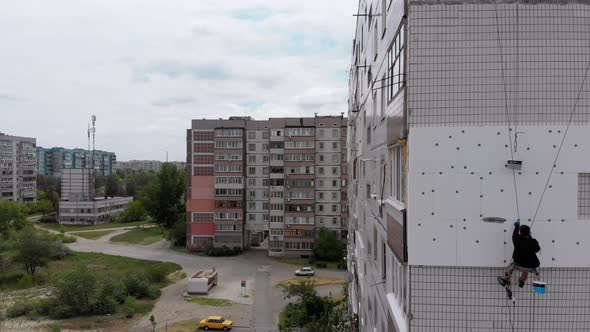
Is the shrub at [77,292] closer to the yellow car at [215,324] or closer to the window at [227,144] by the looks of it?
the yellow car at [215,324]

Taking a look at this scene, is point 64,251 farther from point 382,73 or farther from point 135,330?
point 382,73

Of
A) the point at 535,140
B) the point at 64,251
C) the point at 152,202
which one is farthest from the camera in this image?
the point at 152,202

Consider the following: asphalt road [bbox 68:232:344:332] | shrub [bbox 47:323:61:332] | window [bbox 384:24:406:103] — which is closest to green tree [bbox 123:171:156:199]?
asphalt road [bbox 68:232:344:332]

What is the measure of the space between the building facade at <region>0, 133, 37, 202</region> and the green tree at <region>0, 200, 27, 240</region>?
21676 mm

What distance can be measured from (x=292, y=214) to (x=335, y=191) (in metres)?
4.98

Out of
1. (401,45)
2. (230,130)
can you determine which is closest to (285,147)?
(230,130)

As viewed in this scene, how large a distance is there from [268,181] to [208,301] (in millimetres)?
18508

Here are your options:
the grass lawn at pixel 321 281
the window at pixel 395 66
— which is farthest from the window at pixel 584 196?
the grass lawn at pixel 321 281

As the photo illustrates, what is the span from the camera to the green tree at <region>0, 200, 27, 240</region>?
50.8 m

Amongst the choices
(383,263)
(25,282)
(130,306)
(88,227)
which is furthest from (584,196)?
(88,227)

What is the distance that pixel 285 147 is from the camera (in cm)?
4412

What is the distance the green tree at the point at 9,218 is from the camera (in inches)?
1999

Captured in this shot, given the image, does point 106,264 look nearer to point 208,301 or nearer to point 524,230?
point 208,301

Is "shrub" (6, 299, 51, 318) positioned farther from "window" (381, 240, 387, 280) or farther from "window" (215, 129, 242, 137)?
"window" (381, 240, 387, 280)
